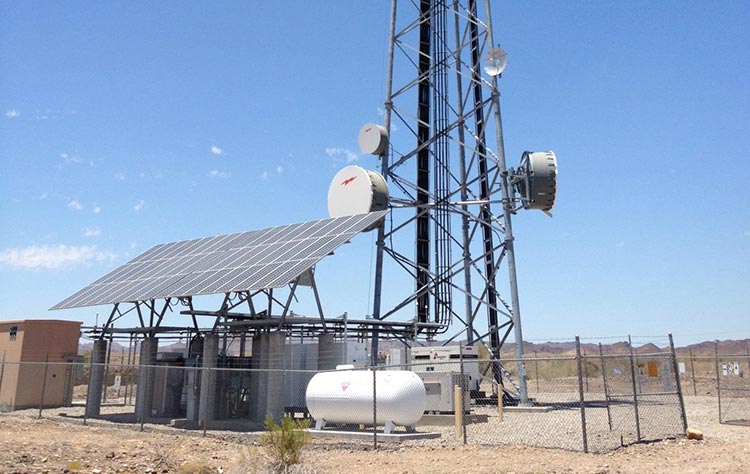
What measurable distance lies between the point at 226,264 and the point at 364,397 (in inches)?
410

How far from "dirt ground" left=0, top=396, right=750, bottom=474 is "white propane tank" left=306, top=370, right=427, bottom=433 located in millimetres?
1207

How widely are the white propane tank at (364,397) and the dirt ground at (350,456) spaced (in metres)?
1.21

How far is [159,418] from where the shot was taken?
26.0 metres

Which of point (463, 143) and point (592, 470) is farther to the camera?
point (463, 143)

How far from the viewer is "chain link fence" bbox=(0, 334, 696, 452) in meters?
17.7

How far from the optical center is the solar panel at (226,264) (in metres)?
22.4

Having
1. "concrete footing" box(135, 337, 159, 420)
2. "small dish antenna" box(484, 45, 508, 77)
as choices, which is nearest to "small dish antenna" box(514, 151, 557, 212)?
"small dish antenna" box(484, 45, 508, 77)

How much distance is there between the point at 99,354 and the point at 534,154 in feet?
66.8

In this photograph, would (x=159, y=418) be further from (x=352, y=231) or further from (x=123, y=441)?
(x=352, y=231)

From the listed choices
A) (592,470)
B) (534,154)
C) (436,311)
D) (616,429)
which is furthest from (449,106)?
(592,470)

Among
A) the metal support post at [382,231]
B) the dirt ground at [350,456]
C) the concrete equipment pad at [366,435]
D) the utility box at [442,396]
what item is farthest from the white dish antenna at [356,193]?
the dirt ground at [350,456]

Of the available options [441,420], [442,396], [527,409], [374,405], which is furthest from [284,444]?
[527,409]

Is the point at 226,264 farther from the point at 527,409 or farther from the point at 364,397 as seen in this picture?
the point at 527,409

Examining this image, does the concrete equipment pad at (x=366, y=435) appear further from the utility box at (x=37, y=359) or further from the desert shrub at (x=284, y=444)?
the utility box at (x=37, y=359)
